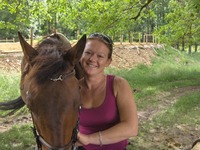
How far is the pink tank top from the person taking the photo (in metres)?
2.18

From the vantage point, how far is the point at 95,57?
7.54 feet

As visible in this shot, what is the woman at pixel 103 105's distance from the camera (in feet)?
6.89

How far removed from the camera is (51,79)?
6.04 feet

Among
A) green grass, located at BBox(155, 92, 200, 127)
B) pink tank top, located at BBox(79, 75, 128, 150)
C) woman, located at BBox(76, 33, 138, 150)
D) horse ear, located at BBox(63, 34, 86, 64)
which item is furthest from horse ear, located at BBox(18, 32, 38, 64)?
green grass, located at BBox(155, 92, 200, 127)

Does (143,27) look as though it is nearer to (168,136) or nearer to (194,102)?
(194,102)

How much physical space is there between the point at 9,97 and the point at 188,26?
898 cm

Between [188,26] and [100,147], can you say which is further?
[188,26]

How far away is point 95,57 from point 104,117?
0.50 m

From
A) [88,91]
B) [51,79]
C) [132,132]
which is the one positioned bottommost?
[132,132]

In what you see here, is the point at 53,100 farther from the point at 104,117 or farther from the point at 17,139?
the point at 17,139

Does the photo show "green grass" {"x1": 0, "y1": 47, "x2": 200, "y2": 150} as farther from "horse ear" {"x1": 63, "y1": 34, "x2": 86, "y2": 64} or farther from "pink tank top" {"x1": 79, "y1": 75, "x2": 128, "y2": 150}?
"horse ear" {"x1": 63, "y1": 34, "x2": 86, "y2": 64}

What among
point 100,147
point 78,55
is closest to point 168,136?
point 100,147

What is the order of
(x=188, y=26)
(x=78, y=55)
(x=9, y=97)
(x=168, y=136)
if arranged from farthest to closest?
(x=188, y=26) → (x=9, y=97) → (x=168, y=136) → (x=78, y=55)

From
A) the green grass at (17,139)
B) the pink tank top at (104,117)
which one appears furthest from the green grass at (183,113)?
the pink tank top at (104,117)
